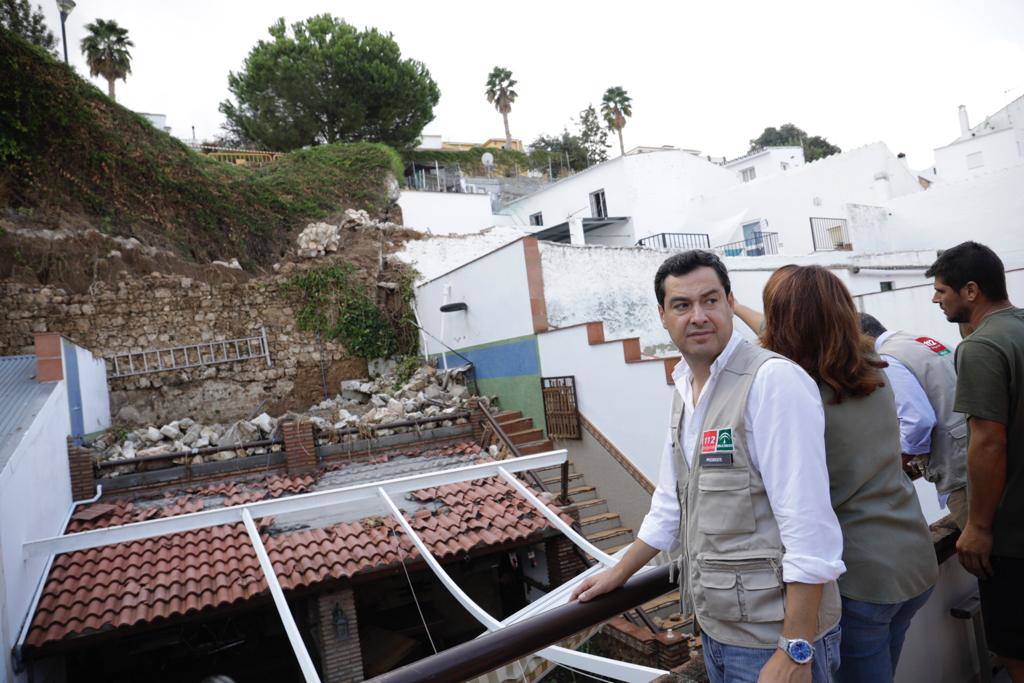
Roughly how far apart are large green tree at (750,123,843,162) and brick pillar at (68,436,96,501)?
138 ft

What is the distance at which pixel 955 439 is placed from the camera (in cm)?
234

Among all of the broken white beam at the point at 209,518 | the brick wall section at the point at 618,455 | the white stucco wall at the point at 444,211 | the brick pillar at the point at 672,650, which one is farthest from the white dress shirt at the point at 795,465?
the white stucco wall at the point at 444,211

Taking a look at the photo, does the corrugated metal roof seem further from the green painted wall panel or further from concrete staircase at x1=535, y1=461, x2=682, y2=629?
the green painted wall panel

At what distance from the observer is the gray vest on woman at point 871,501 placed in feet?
5.18

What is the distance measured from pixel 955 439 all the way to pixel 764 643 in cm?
154

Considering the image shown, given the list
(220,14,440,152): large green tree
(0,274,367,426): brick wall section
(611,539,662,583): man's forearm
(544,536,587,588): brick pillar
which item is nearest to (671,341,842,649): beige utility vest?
(611,539,662,583): man's forearm

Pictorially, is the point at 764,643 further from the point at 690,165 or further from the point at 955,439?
the point at 690,165

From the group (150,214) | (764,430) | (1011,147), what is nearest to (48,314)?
(150,214)

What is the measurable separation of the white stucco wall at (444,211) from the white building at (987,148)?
59.4 ft

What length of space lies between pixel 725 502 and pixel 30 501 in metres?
6.89

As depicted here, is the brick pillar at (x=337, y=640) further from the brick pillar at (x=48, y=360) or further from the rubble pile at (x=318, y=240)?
the rubble pile at (x=318, y=240)

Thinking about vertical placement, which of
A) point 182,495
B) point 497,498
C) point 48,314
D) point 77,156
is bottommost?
point 497,498

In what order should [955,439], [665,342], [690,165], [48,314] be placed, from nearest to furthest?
[955,439], [48,314], [665,342], [690,165]

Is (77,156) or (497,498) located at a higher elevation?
(77,156)
